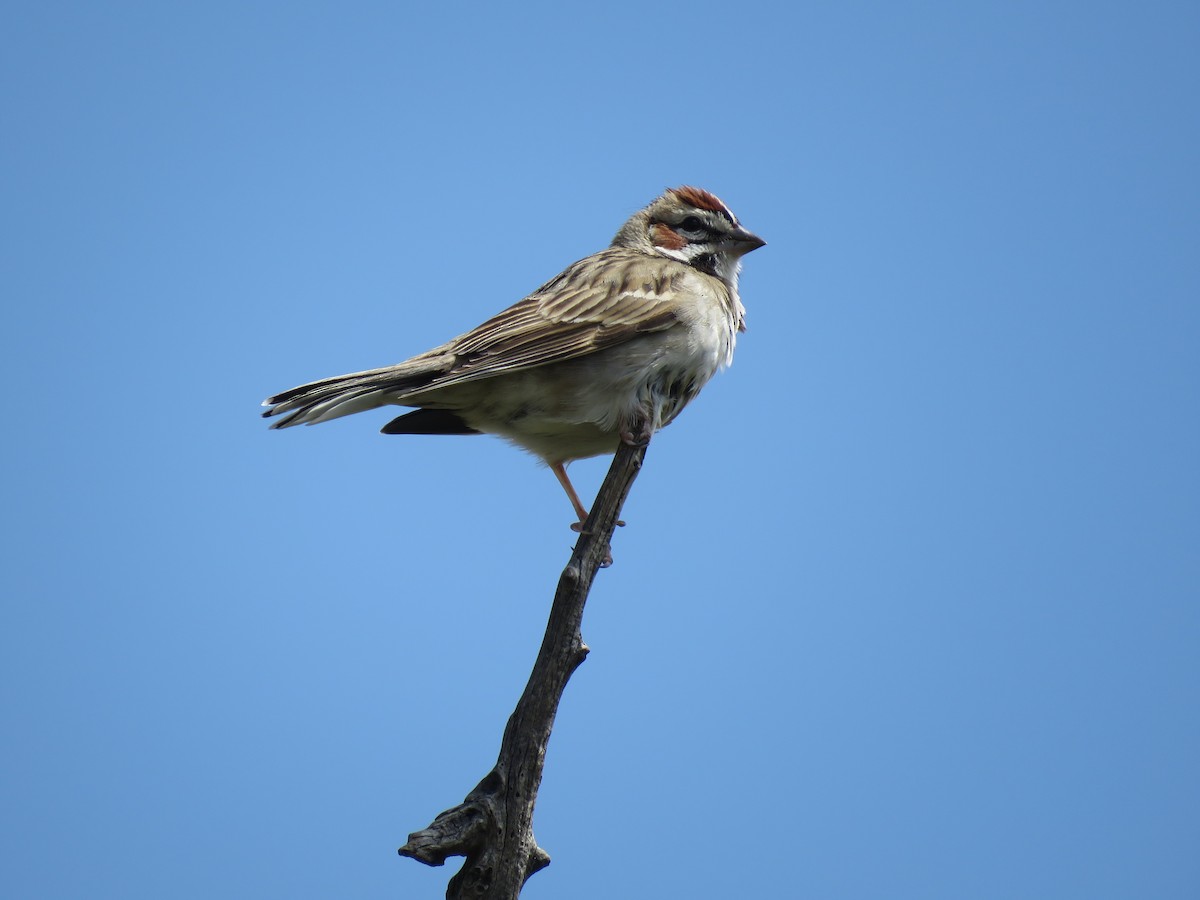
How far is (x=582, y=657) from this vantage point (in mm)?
5918

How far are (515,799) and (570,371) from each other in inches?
106

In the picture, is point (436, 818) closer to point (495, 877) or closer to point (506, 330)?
point (495, 877)

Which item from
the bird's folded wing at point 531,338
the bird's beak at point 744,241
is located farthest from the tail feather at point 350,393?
the bird's beak at point 744,241

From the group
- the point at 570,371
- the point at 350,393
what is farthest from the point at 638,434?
the point at 350,393

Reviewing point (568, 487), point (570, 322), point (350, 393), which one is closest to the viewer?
point (350, 393)

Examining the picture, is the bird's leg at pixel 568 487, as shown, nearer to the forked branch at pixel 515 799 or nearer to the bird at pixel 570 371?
the bird at pixel 570 371

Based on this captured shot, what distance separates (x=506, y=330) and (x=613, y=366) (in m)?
0.72

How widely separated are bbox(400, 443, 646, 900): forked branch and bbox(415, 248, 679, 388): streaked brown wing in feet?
5.14

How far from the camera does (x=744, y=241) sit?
27.7 ft

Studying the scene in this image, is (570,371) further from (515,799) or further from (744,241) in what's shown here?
(515,799)

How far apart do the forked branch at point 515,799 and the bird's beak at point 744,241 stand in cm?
346

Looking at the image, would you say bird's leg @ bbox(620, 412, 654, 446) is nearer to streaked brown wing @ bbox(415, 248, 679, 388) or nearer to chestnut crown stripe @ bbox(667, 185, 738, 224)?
streaked brown wing @ bbox(415, 248, 679, 388)

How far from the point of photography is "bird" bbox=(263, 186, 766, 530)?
6.76m

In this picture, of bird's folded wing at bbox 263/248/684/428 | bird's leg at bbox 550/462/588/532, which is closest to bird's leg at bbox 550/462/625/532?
bird's leg at bbox 550/462/588/532
